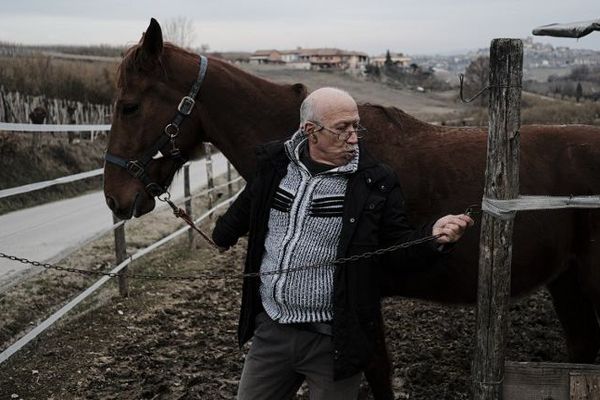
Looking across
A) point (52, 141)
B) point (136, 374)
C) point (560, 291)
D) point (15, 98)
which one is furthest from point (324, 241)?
point (15, 98)

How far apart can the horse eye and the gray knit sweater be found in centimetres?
146

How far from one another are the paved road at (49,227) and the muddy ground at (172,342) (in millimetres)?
754

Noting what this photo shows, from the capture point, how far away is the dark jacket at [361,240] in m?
2.35

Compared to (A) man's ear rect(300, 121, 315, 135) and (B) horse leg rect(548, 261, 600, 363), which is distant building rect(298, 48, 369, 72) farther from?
(A) man's ear rect(300, 121, 315, 135)

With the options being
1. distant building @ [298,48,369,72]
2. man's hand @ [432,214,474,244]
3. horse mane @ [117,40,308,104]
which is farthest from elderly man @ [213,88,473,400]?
distant building @ [298,48,369,72]

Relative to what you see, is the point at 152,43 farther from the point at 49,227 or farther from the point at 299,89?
the point at 49,227

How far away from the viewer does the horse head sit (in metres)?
3.50

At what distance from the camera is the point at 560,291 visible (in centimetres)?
393

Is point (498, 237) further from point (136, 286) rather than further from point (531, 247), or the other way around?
point (136, 286)

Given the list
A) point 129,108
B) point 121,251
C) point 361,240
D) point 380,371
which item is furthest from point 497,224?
point 121,251

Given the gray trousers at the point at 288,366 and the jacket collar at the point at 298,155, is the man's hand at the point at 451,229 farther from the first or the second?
the gray trousers at the point at 288,366

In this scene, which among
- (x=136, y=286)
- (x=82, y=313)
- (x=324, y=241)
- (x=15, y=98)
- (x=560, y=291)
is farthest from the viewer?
(x=15, y=98)

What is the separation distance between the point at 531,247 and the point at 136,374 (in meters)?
3.06

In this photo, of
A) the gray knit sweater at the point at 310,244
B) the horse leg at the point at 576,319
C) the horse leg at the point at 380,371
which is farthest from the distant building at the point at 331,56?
the gray knit sweater at the point at 310,244
